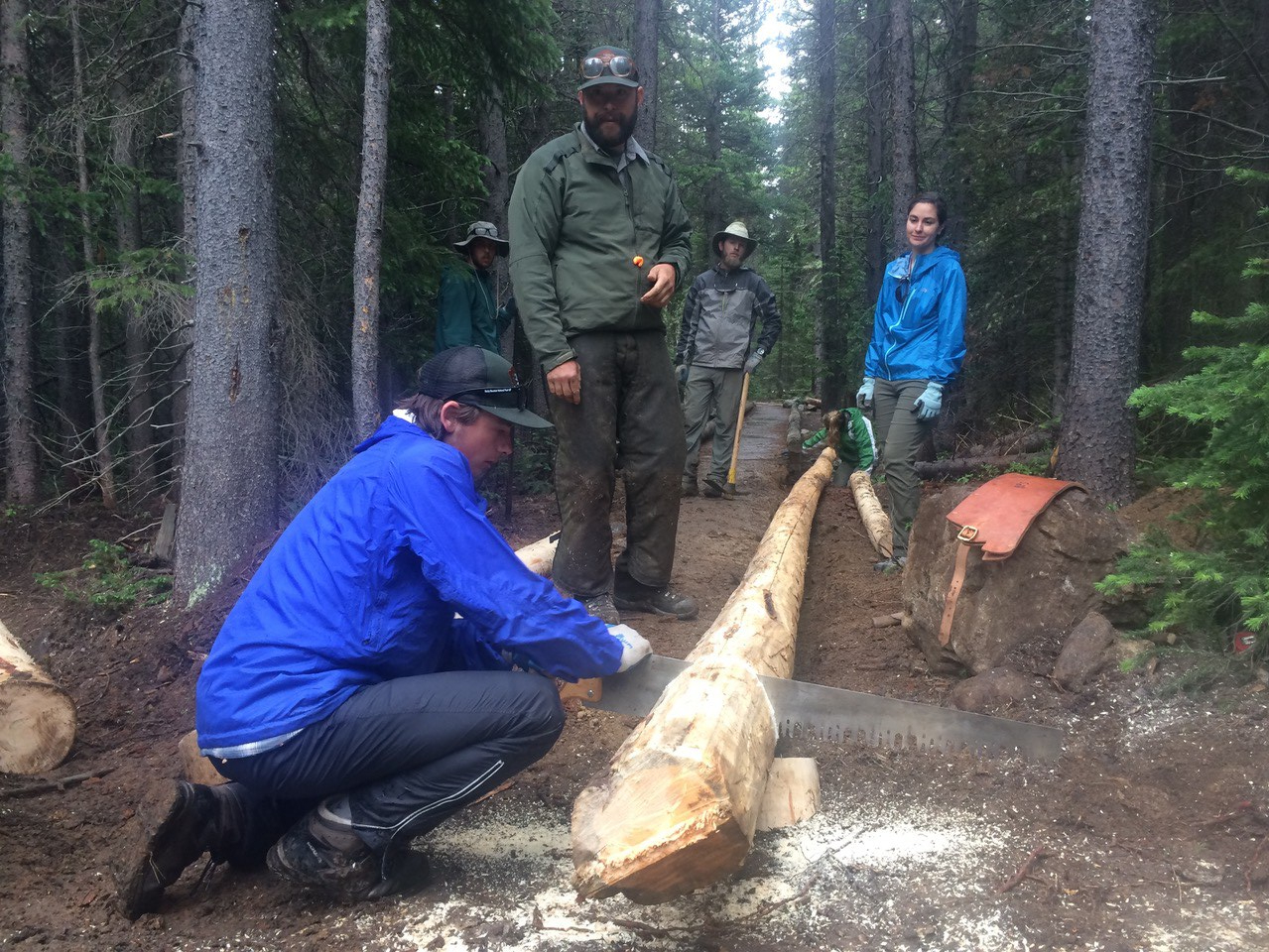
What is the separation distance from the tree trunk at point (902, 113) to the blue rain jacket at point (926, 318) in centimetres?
586

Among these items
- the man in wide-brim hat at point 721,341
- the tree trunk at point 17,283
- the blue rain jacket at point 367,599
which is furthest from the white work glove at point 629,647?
the tree trunk at point 17,283

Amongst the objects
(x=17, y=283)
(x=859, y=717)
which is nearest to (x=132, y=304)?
(x=17, y=283)

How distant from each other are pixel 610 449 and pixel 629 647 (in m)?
1.67

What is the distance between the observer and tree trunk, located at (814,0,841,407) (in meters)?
19.3

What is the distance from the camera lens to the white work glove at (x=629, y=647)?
291cm

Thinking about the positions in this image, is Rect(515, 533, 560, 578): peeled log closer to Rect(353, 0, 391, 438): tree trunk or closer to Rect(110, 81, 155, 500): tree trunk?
Rect(353, 0, 391, 438): tree trunk

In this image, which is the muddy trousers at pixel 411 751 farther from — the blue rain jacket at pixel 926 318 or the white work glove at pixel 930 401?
the blue rain jacket at pixel 926 318

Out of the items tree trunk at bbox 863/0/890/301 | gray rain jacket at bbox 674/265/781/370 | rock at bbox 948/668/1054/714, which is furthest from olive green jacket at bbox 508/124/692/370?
tree trunk at bbox 863/0/890/301

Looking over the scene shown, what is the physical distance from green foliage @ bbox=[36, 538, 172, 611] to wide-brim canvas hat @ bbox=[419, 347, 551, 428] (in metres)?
3.39

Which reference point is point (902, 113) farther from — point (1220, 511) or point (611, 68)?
point (1220, 511)

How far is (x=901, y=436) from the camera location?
5.48 metres

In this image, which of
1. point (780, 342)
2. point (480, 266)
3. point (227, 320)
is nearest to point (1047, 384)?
point (480, 266)

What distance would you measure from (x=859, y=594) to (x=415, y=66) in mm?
5752

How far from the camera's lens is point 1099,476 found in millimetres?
5344
